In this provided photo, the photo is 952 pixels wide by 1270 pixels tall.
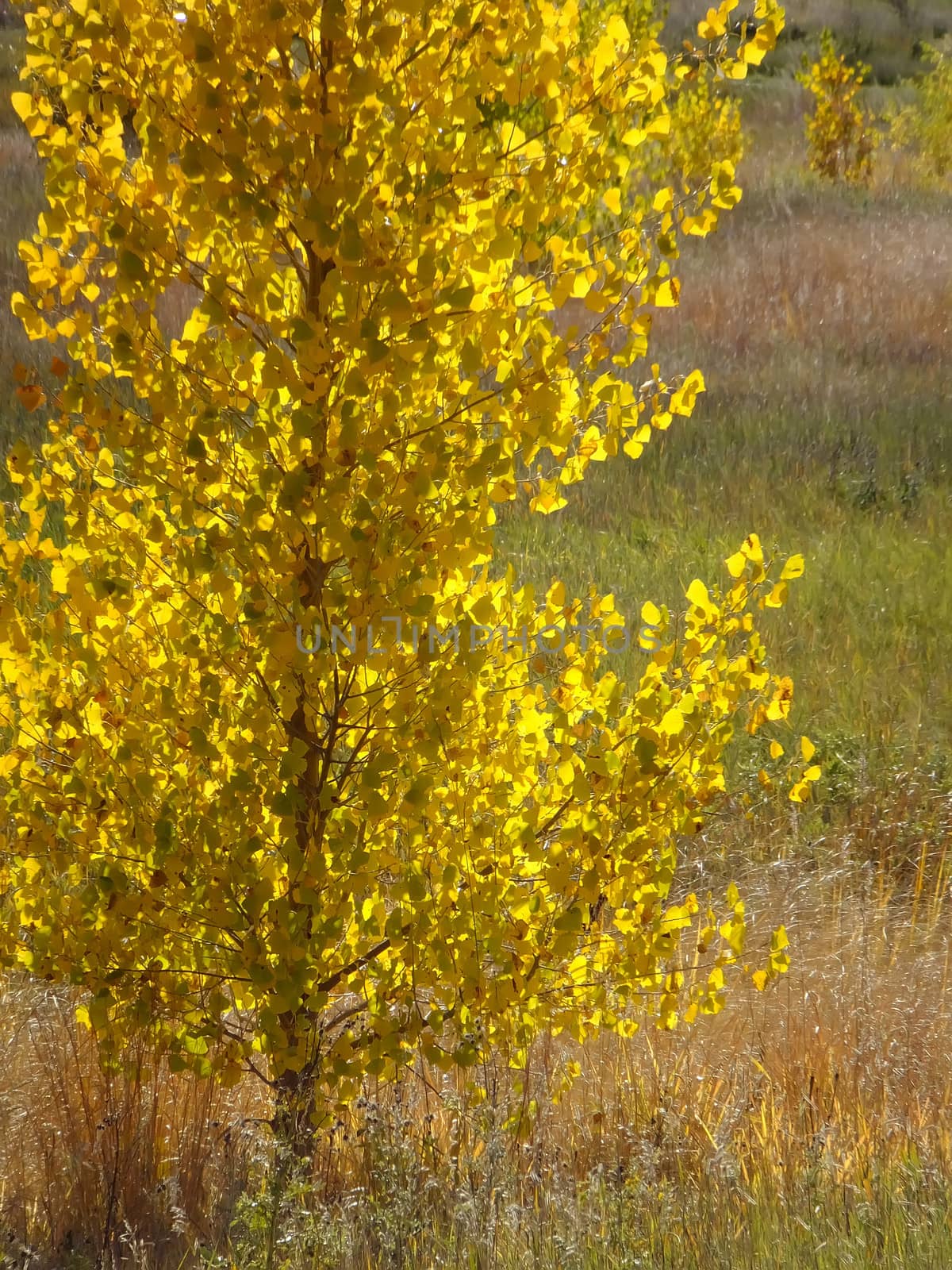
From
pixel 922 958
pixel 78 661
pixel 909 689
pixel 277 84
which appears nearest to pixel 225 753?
pixel 78 661

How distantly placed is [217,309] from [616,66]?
33.6 inches

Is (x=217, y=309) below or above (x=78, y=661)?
above

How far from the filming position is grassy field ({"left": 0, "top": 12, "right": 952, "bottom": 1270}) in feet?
8.11

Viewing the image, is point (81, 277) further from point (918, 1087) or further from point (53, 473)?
point (918, 1087)

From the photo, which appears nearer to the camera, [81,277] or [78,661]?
[81,277]

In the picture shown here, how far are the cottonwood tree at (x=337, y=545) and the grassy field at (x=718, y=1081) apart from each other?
305 mm

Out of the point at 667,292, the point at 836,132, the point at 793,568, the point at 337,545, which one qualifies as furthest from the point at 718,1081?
the point at 836,132

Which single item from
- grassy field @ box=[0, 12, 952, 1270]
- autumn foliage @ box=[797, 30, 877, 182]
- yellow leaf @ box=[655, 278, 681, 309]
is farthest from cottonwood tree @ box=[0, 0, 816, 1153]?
autumn foliage @ box=[797, 30, 877, 182]

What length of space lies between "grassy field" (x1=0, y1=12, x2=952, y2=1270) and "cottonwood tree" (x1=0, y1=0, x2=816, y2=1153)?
1.00 ft

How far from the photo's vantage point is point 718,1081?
3.45 meters

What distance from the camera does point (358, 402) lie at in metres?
2.49

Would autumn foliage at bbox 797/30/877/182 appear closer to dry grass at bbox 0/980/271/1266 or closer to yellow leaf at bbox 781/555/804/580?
yellow leaf at bbox 781/555/804/580

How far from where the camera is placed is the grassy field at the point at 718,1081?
8.11 feet

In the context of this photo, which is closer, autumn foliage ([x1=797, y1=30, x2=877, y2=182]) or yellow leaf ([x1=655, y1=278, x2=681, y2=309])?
yellow leaf ([x1=655, y1=278, x2=681, y2=309])
